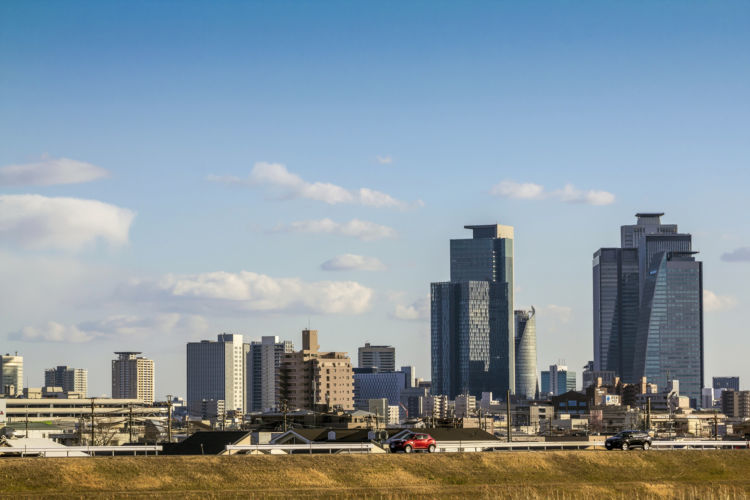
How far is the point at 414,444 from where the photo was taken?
10606cm

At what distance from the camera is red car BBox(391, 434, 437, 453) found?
347 feet

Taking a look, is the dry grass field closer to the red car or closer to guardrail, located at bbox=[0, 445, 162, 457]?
the red car

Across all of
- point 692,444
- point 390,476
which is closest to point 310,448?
point 390,476

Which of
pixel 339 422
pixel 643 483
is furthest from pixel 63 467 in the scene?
pixel 339 422

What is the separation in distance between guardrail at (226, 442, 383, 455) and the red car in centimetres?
190

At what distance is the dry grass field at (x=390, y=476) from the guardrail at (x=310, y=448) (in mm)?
6544

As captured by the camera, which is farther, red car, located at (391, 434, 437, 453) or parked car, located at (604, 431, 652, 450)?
parked car, located at (604, 431, 652, 450)

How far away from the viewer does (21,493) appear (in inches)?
3295

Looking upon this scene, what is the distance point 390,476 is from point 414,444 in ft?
40.4

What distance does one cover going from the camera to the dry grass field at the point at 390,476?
8656 cm

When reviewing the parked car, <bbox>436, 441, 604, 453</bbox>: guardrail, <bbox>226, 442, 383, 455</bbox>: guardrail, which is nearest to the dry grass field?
the parked car

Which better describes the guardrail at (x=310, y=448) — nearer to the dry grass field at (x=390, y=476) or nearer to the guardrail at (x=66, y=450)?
the dry grass field at (x=390, y=476)

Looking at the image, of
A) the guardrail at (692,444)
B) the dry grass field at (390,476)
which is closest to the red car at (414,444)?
the dry grass field at (390,476)

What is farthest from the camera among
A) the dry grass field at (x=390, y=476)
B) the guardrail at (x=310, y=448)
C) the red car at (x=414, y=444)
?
the red car at (x=414, y=444)
